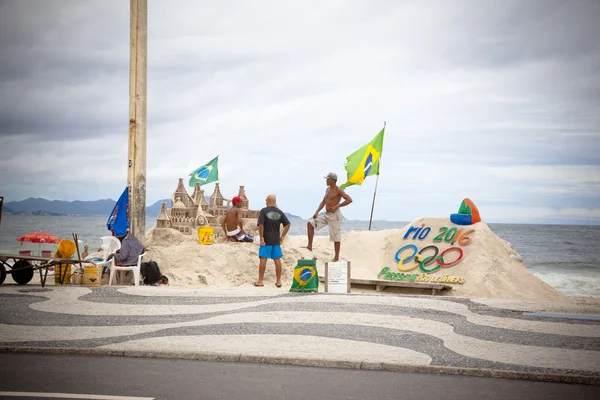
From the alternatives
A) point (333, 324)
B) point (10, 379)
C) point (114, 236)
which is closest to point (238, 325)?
point (333, 324)

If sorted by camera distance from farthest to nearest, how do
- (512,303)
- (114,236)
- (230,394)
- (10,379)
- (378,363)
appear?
(114,236) → (512,303) → (378,363) → (10,379) → (230,394)

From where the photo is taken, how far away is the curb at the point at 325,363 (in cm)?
572

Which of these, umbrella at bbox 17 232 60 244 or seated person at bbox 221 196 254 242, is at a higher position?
seated person at bbox 221 196 254 242

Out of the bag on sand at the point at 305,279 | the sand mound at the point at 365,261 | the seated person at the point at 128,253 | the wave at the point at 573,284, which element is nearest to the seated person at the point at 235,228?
the sand mound at the point at 365,261

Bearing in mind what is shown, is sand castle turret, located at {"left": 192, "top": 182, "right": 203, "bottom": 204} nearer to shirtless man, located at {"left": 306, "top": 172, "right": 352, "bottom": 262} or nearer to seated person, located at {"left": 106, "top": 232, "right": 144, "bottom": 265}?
seated person, located at {"left": 106, "top": 232, "right": 144, "bottom": 265}

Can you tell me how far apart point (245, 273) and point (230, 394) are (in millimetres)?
10236

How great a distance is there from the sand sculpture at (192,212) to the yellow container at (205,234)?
90 centimetres

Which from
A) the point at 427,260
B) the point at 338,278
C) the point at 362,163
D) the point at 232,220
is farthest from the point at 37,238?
the point at 427,260

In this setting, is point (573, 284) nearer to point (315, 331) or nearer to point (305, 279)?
point (305, 279)

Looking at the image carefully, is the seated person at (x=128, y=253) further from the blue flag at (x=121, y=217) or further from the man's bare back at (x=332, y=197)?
the man's bare back at (x=332, y=197)

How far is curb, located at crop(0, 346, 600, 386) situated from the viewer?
572 cm

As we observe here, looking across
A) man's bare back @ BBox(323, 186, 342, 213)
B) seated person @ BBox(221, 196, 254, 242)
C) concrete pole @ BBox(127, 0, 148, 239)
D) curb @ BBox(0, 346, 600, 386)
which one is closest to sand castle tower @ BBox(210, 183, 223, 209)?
seated person @ BBox(221, 196, 254, 242)

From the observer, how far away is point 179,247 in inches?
618

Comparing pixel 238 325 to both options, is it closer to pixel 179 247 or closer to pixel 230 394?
pixel 230 394
